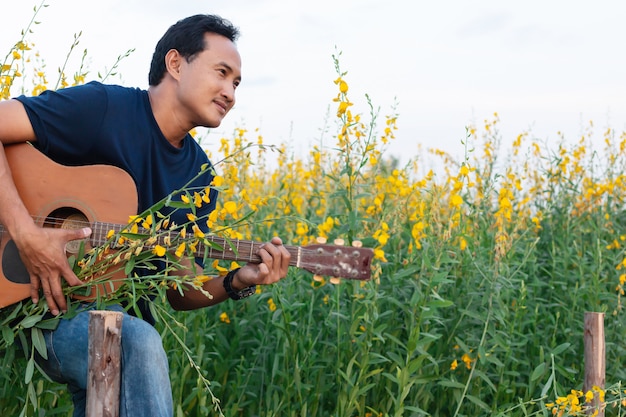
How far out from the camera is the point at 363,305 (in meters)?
3.38

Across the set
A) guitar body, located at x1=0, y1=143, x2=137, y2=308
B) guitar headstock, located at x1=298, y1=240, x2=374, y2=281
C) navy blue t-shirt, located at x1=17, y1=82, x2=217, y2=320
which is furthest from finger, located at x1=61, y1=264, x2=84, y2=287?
guitar headstock, located at x1=298, y1=240, x2=374, y2=281

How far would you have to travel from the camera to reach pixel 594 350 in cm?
379

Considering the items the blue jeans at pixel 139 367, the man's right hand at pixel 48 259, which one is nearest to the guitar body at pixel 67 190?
the man's right hand at pixel 48 259

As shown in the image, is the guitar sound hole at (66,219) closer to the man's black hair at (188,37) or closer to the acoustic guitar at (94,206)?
the acoustic guitar at (94,206)

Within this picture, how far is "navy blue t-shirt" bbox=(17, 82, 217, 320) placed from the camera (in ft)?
9.06

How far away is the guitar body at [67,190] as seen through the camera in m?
2.73

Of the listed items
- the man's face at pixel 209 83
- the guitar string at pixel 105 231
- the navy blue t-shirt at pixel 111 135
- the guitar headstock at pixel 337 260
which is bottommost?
the guitar headstock at pixel 337 260

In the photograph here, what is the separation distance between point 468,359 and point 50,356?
5.82 ft

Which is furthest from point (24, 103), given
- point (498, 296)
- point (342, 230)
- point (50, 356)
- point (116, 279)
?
point (498, 296)

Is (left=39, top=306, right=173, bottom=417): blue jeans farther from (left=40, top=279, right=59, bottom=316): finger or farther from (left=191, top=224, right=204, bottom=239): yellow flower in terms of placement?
(left=191, top=224, right=204, bottom=239): yellow flower

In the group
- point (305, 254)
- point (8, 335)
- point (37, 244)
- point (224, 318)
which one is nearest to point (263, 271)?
point (305, 254)

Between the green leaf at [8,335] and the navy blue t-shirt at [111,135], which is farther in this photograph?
the navy blue t-shirt at [111,135]

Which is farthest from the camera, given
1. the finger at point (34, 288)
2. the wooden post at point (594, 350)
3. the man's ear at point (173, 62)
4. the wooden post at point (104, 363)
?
the wooden post at point (594, 350)

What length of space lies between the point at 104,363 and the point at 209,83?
3.62ft
